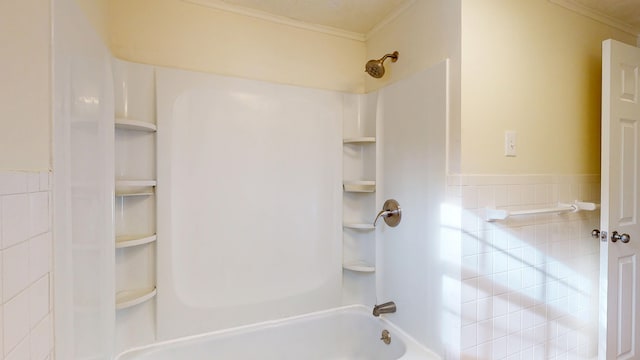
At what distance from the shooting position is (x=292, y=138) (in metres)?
1.77

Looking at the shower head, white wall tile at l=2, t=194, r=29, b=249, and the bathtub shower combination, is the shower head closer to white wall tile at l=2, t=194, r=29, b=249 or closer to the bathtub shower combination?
the bathtub shower combination

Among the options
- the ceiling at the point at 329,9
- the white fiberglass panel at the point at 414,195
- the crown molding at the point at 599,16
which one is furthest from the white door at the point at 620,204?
the ceiling at the point at 329,9

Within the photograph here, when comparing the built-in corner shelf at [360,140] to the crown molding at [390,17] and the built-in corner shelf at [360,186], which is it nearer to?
the built-in corner shelf at [360,186]

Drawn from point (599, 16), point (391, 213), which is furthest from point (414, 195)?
point (599, 16)

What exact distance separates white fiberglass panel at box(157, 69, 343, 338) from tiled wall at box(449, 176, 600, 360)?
83cm

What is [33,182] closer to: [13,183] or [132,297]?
[13,183]

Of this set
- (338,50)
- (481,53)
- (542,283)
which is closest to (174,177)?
(338,50)

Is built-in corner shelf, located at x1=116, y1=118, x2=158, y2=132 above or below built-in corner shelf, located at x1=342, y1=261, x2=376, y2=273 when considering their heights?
above

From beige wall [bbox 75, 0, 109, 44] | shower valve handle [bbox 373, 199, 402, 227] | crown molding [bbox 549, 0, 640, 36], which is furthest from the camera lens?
shower valve handle [bbox 373, 199, 402, 227]

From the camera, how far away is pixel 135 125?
4.37 ft

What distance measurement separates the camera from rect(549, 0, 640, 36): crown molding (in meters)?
1.57

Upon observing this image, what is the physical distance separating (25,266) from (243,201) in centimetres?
107

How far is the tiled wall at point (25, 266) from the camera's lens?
21.4 inches

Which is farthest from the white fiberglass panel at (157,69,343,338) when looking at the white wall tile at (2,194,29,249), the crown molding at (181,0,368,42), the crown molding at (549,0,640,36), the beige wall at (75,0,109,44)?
the crown molding at (549,0,640,36)
